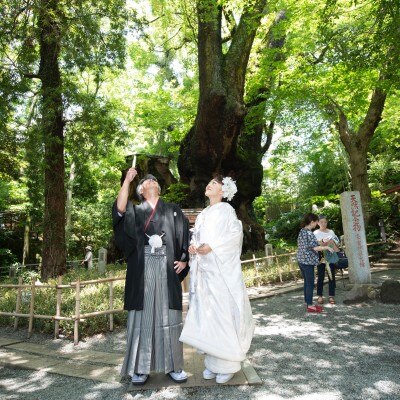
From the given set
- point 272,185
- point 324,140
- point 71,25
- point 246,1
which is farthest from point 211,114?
point 272,185

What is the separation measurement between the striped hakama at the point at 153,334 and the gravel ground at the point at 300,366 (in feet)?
0.73

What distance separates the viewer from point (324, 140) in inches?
836

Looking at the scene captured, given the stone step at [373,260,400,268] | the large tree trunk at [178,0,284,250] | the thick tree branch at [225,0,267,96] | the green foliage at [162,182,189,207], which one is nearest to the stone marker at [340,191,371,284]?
the large tree trunk at [178,0,284,250]

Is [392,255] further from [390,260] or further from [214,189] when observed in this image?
[214,189]

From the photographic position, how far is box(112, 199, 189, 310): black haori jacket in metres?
3.35

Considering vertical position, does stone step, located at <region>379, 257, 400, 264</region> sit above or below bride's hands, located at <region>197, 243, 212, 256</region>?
below

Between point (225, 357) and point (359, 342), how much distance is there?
2.20 metres

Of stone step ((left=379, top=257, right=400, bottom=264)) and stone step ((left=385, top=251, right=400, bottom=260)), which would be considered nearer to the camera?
stone step ((left=379, top=257, right=400, bottom=264))

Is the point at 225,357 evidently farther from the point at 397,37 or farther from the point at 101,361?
the point at 397,37

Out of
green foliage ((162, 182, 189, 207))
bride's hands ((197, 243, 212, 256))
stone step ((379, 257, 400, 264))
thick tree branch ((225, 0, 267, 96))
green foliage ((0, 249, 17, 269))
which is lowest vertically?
stone step ((379, 257, 400, 264))

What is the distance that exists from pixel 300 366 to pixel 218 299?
1229mm

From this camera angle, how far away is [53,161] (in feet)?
29.7

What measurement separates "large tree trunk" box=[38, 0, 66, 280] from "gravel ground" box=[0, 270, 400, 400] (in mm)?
3434

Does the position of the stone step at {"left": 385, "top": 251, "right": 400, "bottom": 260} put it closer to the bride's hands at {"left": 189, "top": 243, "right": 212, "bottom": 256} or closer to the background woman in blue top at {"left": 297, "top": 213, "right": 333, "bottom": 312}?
the background woman in blue top at {"left": 297, "top": 213, "right": 333, "bottom": 312}
